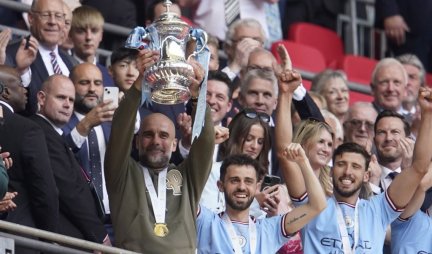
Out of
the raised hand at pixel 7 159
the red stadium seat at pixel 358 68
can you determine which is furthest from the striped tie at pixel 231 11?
the raised hand at pixel 7 159

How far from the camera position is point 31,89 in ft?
42.3

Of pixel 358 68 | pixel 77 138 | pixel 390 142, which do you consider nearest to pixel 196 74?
pixel 77 138

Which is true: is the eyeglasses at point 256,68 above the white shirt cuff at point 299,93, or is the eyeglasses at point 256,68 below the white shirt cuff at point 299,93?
above

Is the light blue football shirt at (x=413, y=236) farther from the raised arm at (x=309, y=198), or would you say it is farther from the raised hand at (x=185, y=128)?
the raised hand at (x=185, y=128)

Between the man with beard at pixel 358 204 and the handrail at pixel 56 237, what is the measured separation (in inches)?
67.7

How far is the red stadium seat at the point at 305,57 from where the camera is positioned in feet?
56.4

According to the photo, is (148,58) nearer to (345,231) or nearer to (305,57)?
(345,231)

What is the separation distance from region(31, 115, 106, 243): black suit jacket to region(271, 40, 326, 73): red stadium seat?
5556mm

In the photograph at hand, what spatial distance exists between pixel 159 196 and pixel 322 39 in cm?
703

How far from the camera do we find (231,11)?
16.2 meters

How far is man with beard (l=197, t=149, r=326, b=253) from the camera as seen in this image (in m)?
11.8

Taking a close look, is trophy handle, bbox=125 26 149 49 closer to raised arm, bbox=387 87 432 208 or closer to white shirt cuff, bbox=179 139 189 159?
white shirt cuff, bbox=179 139 189 159

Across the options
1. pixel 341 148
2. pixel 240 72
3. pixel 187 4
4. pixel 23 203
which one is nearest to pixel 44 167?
pixel 23 203

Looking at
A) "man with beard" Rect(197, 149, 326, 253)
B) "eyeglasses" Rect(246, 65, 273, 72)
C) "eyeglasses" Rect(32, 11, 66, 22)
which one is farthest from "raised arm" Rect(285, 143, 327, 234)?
"eyeglasses" Rect(246, 65, 273, 72)
